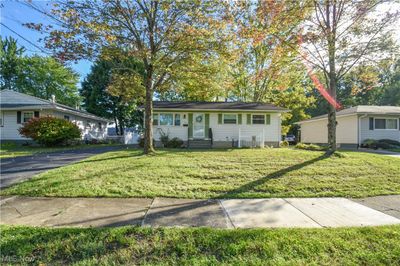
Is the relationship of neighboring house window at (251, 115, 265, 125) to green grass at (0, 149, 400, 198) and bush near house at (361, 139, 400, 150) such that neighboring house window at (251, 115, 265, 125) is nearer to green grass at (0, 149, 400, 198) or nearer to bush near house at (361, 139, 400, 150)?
bush near house at (361, 139, 400, 150)

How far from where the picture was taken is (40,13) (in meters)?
9.28

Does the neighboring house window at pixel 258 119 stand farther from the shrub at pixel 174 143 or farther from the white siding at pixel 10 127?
the white siding at pixel 10 127

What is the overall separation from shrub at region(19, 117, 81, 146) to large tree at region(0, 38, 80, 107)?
61.3ft

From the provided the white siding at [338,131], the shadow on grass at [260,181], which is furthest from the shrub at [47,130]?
the white siding at [338,131]

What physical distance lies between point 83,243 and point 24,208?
7.83 ft

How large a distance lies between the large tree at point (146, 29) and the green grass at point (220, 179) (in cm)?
493

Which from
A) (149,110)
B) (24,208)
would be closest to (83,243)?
(24,208)

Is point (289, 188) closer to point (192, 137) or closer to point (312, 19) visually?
point (312, 19)

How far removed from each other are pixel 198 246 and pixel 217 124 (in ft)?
47.6

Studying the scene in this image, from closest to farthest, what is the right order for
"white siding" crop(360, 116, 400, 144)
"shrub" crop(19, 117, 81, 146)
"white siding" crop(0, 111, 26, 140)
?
"shrub" crop(19, 117, 81, 146) → "white siding" crop(360, 116, 400, 144) → "white siding" crop(0, 111, 26, 140)

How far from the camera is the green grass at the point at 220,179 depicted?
5891 mm

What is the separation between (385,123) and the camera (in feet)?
64.5

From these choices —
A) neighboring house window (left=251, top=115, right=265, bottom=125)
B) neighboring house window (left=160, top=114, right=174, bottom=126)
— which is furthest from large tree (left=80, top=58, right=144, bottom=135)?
neighboring house window (left=251, top=115, right=265, bottom=125)

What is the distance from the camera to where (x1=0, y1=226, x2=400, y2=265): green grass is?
295cm
